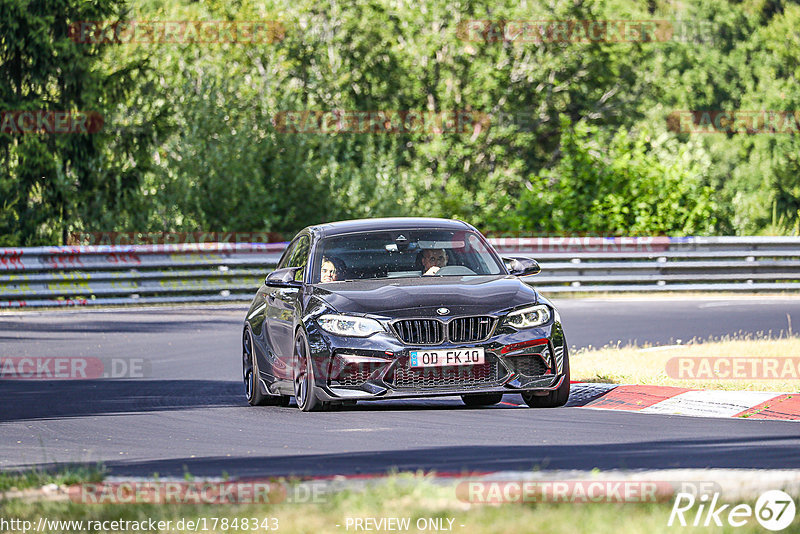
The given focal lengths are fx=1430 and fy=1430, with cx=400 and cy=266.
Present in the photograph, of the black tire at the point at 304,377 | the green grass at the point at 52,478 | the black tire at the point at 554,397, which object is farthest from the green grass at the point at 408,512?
the black tire at the point at 554,397

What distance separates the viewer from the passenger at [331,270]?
11453 millimetres

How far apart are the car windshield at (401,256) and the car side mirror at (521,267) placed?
11 cm

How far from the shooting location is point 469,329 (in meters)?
10.3

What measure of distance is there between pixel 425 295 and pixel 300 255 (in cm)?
211

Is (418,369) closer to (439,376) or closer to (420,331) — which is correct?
(439,376)

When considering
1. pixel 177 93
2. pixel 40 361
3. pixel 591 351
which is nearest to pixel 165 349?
pixel 40 361

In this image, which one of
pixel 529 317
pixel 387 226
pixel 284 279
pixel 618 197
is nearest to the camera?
pixel 529 317

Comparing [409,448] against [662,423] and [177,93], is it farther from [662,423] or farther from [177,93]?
[177,93]

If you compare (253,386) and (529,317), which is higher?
(529,317)

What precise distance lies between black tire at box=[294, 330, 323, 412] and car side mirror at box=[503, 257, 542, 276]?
1943mm

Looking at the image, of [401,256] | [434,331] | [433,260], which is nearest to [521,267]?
[433,260]

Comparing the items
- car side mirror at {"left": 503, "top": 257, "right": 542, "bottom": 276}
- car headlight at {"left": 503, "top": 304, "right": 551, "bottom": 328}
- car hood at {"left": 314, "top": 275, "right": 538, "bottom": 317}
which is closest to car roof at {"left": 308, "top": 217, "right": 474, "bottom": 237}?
car side mirror at {"left": 503, "top": 257, "right": 542, "bottom": 276}

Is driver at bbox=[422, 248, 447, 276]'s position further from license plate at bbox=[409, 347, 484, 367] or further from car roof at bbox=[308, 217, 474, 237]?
license plate at bbox=[409, 347, 484, 367]

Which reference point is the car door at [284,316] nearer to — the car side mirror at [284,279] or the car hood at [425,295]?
the car side mirror at [284,279]
